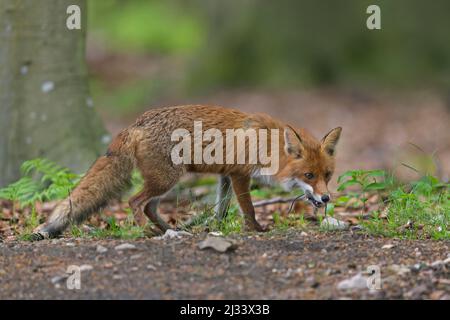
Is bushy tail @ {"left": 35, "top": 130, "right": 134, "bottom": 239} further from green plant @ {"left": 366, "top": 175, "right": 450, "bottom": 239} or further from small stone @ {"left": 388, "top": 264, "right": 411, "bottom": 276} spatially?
small stone @ {"left": 388, "top": 264, "right": 411, "bottom": 276}

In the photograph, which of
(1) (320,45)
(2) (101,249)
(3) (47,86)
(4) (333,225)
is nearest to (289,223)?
(4) (333,225)

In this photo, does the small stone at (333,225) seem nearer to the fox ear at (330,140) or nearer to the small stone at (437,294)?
the fox ear at (330,140)

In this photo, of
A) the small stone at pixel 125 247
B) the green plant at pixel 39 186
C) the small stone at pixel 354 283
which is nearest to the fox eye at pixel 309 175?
Answer: the small stone at pixel 125 247

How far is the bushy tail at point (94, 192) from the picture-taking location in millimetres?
7152

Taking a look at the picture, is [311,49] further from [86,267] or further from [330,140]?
[86,267]

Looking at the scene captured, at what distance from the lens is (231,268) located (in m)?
5.76

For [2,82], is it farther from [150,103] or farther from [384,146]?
[150,103]

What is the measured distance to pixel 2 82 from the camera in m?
9.80

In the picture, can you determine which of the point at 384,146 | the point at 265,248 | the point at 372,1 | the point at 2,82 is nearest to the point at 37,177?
the point at 2,82

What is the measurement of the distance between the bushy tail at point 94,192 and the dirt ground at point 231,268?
0.49 metres

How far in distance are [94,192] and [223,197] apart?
1.56m

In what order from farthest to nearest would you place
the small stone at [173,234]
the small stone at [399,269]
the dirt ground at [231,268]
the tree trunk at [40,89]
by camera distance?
the tree trunk at [40,89] → the small stone at [173,234] → the small stone at [399,269] → the dirt ground at [231,268]

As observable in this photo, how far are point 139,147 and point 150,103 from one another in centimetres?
1358

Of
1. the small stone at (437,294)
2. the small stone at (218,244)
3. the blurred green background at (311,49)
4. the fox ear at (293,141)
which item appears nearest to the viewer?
the small stone at (437,294)
